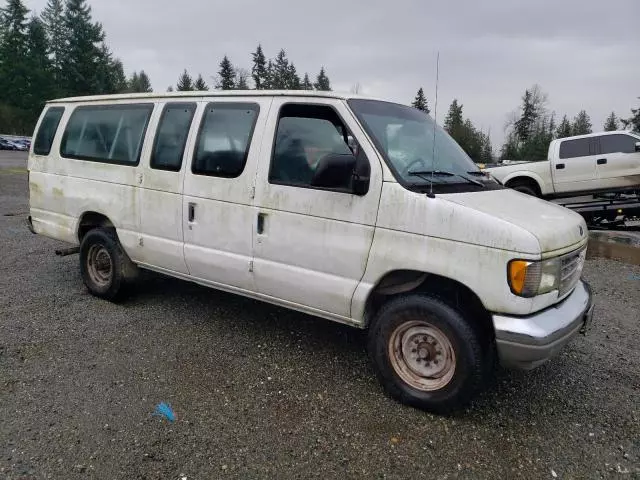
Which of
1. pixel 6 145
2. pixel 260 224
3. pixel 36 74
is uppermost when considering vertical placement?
pixel 36 74

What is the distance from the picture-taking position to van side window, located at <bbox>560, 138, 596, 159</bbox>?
1138 cm

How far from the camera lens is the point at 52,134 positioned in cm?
541

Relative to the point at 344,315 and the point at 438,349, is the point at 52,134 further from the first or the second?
the point at 438,349

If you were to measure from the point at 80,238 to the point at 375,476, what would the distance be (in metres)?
4.22

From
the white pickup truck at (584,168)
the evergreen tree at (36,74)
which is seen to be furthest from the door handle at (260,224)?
the evergreen tree at (36,74)

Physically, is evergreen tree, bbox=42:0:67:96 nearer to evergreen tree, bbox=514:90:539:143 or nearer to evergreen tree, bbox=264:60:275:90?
evergreen tree, bbox=264:60:275:90

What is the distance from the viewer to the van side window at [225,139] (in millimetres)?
3924

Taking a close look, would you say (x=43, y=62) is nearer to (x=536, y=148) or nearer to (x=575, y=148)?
(x=536, y=148)

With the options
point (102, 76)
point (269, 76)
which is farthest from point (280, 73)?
point (102, 76)

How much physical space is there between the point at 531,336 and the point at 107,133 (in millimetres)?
4406

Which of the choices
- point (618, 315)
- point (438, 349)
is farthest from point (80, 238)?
point (618, 315)

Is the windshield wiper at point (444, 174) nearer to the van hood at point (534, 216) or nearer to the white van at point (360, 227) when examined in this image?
the white van at point (360, 227)

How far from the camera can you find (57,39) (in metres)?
62.0

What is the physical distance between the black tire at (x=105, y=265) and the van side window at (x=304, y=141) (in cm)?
218
